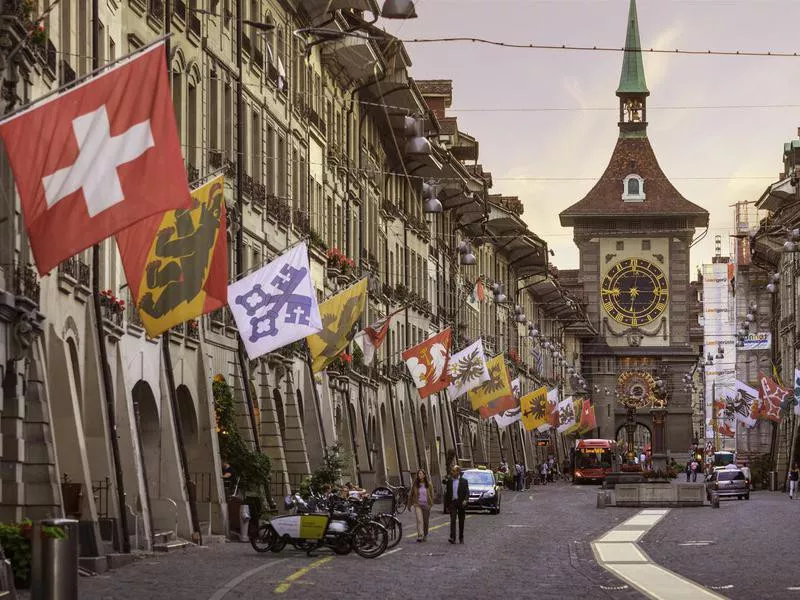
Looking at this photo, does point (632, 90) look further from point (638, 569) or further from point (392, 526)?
point (638, 569)

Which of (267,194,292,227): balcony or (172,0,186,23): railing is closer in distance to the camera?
(172,0,186,23): railing

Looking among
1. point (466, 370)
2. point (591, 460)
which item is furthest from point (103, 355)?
point (591, 460)

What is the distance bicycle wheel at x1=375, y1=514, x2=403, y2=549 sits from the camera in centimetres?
3822

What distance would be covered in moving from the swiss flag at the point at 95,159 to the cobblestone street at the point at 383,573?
547 cm

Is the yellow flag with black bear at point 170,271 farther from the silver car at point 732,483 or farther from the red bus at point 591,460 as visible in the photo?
the red bus at point 591,460

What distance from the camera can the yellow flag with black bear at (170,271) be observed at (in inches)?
1176

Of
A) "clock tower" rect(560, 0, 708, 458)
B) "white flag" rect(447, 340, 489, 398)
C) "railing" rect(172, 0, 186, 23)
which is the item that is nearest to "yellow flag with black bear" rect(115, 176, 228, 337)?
"railing" rect(172, 0, 186, 23)

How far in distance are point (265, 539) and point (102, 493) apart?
341 centimetres

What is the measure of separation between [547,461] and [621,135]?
52711mm

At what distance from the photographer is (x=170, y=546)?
35.1m

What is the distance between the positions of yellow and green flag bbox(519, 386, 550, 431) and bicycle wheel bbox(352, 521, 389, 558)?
46991 millimetres

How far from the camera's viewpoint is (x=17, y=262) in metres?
28.5

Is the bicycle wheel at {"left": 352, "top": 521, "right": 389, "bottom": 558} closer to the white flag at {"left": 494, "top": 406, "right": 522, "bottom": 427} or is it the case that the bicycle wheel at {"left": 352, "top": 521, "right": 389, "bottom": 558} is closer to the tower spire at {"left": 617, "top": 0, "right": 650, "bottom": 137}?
the white flag at {"left": 494, "top": 406, "right": 522, "bottom": 427}

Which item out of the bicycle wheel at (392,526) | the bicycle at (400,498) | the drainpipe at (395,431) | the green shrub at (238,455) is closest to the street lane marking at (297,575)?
the bicycle wheel at (392,526)
